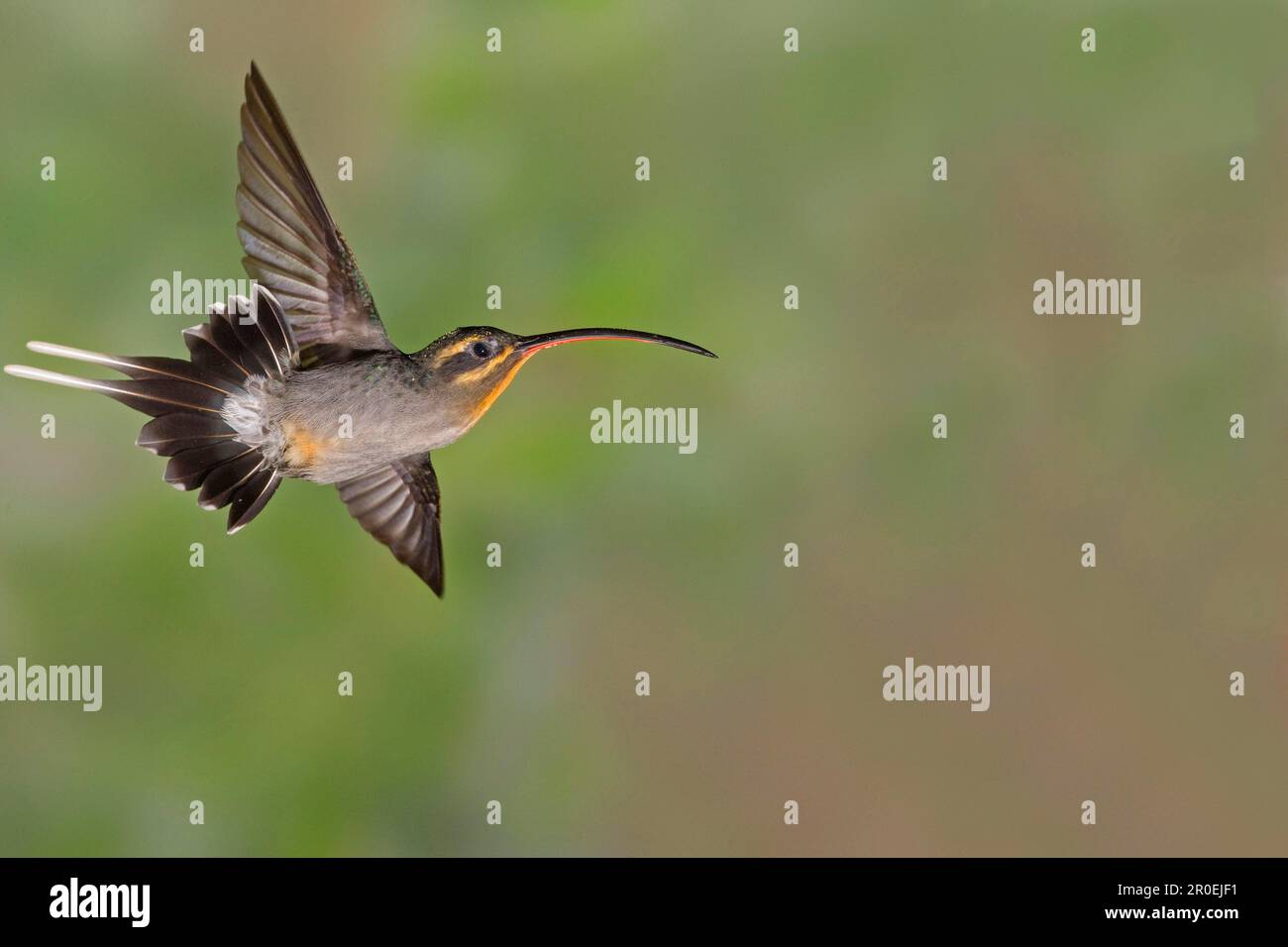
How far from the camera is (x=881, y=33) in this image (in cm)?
172

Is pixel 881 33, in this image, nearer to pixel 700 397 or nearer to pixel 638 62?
pixel 638 62

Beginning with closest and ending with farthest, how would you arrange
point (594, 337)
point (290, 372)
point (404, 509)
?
point (594, 337) → point (290, 372) → point (404, 509)

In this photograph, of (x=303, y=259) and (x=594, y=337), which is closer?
(x=594, y=337)

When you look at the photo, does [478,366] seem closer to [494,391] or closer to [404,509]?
[494,391]

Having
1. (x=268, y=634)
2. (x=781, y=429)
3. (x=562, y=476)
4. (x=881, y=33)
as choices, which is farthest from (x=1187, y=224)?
(x=268, y=634)

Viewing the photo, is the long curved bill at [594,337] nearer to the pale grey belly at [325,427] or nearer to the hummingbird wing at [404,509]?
the pale grey belly at [325,427]

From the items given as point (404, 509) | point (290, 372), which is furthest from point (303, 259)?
point (404, 509)

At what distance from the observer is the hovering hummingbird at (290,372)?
2.25ft

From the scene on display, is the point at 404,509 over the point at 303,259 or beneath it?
beneath

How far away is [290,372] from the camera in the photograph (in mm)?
746

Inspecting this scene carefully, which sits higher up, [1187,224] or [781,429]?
[1187,224]

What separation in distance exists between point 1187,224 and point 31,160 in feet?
4.77

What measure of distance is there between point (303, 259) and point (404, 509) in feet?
0.65

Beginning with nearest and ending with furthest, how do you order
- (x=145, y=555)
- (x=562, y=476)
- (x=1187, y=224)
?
1. (x=145, y=555)
2. (x=562, y=476)
3. (x=1187, y=224)
